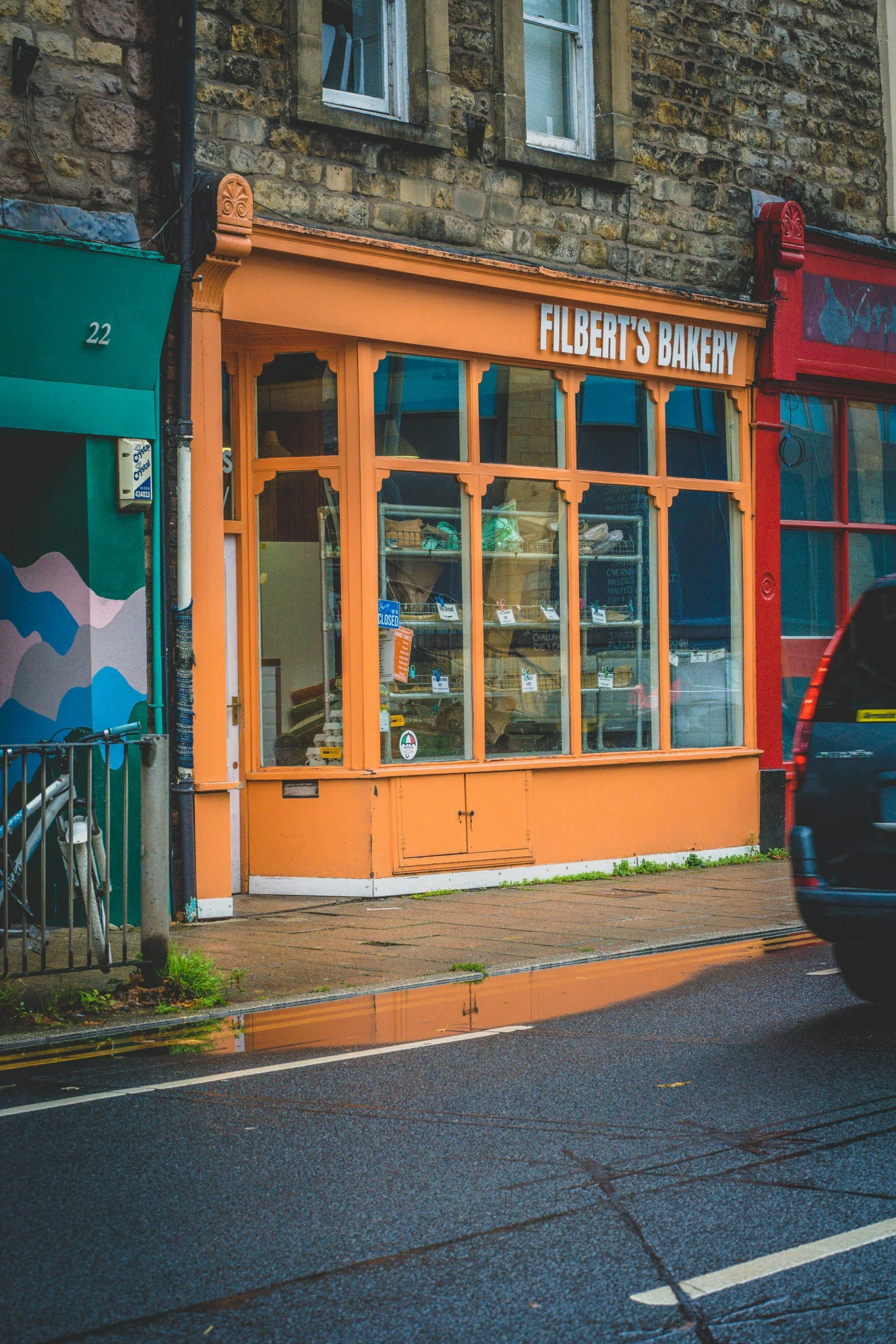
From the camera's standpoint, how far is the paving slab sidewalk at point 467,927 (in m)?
8.34

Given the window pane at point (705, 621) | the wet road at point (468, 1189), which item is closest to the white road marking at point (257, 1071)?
the wet road at point (468, 1189)

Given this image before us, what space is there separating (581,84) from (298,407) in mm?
3969

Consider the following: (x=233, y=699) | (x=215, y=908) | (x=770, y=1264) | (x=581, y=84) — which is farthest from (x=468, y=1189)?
(x=581, y=84)

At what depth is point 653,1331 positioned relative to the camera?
3.46m

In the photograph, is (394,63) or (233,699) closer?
(233,699)

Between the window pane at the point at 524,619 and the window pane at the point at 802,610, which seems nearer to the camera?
the window pane at the point at 524,619

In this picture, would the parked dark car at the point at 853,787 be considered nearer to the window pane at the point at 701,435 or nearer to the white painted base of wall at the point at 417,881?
the white painted base of wall at the point at 417,881

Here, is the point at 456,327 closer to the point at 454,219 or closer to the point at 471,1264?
the point at 454,219

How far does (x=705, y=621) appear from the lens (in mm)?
13445


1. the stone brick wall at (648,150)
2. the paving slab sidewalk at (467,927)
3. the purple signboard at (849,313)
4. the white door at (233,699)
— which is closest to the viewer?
the paving slab sidewalk at (467,927)

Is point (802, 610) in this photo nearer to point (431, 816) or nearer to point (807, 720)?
point (431, 816)

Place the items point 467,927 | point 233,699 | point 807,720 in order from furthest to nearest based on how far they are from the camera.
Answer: point 233,699 → point 467,927 → point 807,720

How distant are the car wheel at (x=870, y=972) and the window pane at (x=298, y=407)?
5.97 metres

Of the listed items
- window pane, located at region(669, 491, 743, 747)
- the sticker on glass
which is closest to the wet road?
the sticker on glass
